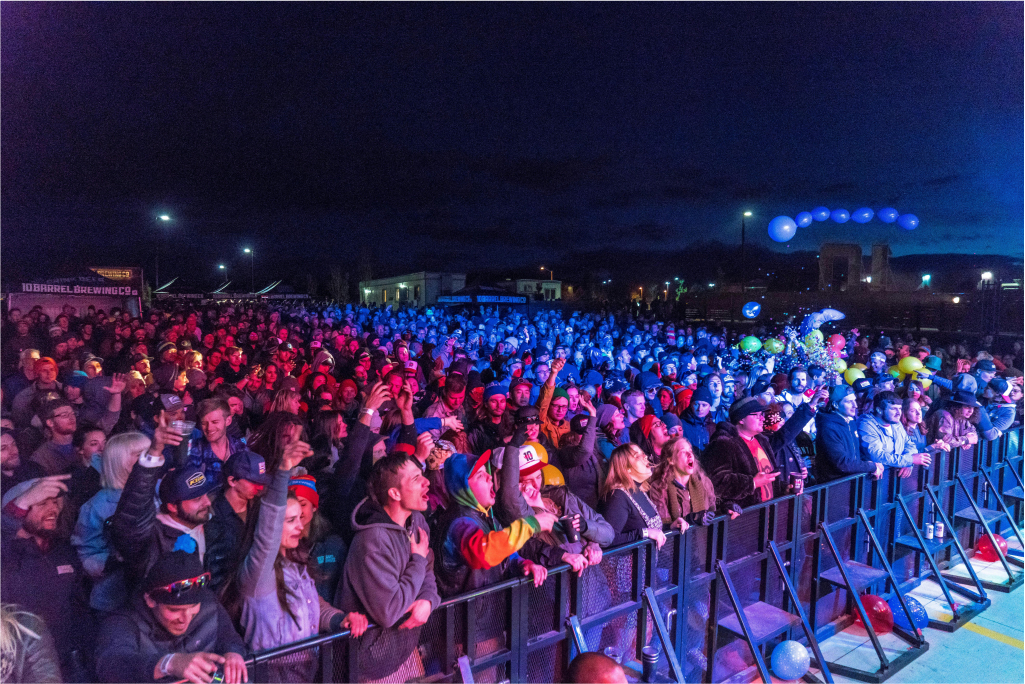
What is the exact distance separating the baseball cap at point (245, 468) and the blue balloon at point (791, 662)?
3542mm

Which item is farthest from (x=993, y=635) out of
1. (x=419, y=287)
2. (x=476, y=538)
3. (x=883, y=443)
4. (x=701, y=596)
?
(x=419, y=287)

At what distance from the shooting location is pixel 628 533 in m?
3.69

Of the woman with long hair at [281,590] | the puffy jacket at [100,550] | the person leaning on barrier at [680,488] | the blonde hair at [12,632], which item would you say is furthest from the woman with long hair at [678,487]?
the blonde hair at [12,632]

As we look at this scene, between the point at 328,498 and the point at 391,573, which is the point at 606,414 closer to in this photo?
the point at 328,498

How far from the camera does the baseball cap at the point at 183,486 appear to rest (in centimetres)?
271

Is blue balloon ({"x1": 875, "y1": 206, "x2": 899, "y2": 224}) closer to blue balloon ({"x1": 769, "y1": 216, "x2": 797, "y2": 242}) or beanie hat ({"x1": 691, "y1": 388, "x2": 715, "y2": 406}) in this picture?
blue balloon ({"x1": 769, "y1": 216, "x2": 797, "y2": 242})

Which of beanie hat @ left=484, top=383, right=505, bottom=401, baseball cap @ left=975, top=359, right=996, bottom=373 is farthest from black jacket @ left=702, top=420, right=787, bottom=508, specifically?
baseball cap @ left=975, top=359, right=996, bottom=373

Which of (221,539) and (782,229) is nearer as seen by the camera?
(221,539)

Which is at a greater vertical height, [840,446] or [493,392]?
[493,392]

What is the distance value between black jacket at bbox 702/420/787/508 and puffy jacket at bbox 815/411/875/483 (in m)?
0.75

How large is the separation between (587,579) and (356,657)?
1.29 m

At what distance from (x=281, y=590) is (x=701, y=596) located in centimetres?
261

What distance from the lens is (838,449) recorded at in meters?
5.10

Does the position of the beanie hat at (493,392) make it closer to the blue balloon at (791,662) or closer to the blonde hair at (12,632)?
the blue balloon at (791,662)
